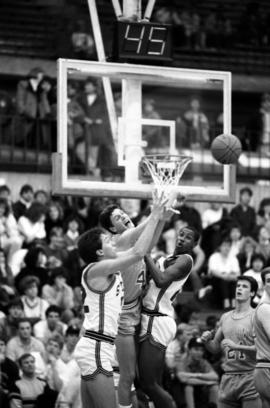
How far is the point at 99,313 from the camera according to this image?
13.8 m

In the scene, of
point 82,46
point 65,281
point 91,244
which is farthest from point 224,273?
point 91,244

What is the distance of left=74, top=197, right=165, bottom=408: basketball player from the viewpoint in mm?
13734

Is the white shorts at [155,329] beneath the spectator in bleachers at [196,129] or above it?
beneath

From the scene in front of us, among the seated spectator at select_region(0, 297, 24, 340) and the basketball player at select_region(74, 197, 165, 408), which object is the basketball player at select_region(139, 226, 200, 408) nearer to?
the basketball player at select_region(74, 197, 165, 408)

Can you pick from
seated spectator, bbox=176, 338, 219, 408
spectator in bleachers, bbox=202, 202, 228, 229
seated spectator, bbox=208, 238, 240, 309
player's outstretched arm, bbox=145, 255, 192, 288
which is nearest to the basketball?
player's outstretched arm, bbox=145, 255, 192, 288

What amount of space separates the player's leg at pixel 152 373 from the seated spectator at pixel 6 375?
3.09m

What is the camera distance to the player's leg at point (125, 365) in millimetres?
14656

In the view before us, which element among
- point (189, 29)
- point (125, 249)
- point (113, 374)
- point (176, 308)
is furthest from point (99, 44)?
point (189, 29)

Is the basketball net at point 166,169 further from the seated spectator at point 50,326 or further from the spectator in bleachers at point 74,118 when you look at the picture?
the spectator in bleachers at point 74,118

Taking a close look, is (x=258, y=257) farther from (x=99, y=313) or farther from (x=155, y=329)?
(x=99, y=313)

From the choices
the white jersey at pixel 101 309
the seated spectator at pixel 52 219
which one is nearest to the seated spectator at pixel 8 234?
the seated spectator at pixel 52 219

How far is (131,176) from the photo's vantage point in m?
15.7

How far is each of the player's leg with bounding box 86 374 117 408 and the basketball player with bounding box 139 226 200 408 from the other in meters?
1.07

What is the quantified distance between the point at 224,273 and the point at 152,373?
23.5ft
